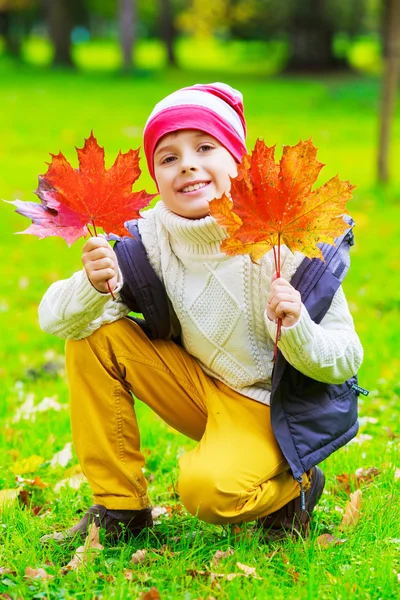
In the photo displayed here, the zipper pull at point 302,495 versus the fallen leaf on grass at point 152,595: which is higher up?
the zipper pull at point 302,495

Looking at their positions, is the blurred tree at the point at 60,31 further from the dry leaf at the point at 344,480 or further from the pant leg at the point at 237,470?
the pant leg at the point at 237,470

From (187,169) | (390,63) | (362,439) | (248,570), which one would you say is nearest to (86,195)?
(187,169)

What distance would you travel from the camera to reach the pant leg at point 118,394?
2492 mm

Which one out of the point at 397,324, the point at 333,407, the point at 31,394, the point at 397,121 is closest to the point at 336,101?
the point at 397,121

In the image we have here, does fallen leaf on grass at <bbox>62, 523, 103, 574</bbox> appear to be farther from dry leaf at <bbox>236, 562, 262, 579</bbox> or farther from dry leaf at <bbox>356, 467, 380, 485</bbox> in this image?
dry leaf at <bbox>356, 467, 380, 485</bbox>

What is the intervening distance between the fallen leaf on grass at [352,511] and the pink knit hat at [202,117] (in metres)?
1.09

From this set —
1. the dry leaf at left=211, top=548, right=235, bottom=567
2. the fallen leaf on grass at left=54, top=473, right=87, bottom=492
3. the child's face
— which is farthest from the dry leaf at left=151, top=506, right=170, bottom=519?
the child's face

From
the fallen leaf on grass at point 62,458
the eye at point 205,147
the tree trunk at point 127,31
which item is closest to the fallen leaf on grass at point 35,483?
the fallen leaf on grass at point 62,458

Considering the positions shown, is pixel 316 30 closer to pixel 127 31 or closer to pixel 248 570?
pixel 127 31

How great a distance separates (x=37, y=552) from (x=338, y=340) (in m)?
1.02

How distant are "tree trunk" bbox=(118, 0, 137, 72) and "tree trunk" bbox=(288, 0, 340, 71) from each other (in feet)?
14.4

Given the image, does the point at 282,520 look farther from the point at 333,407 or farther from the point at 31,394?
the point at 31,394

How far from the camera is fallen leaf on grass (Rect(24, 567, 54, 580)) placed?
2199 millimetres

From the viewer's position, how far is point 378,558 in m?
2.24
